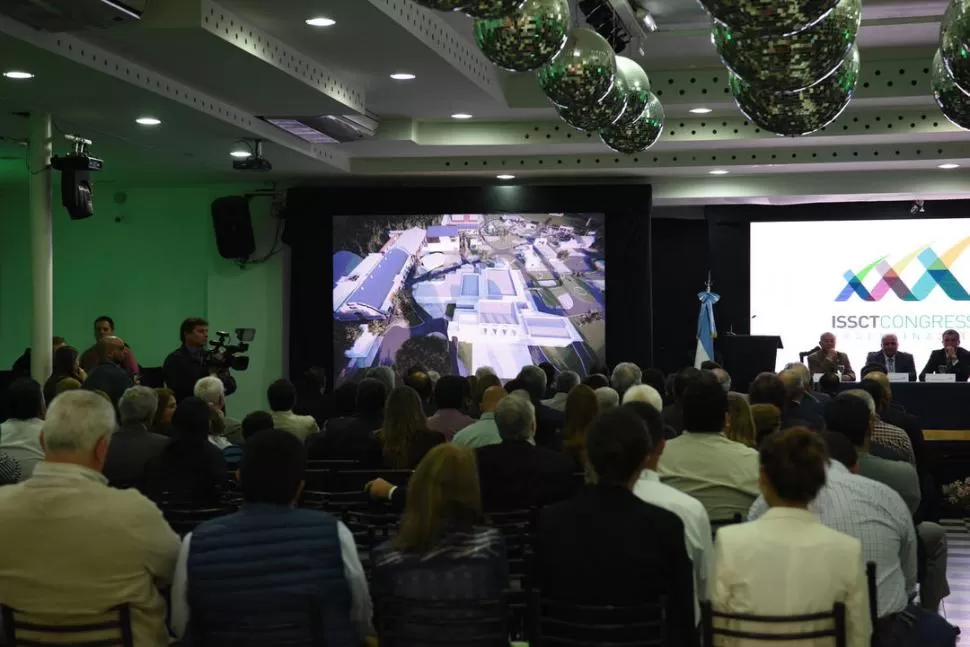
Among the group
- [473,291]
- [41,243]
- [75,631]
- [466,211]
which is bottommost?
[75,631]

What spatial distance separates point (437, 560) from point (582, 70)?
2500 millimetres

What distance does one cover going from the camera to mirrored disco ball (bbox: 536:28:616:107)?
204 inches

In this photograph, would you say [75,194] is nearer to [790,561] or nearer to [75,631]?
[75,631]

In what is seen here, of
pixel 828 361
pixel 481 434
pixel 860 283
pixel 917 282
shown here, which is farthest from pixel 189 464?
pixel 917 282

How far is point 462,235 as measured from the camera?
A: 14.5 meters

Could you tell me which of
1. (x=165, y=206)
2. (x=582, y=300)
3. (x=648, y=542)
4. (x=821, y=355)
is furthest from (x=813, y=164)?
(x=648, y=542)

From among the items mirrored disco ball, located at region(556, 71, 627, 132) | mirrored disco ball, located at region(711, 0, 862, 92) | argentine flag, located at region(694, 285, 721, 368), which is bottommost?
argentine flag, located at region(694, 285, 721, 368)

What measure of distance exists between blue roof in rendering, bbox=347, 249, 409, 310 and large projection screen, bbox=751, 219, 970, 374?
4.84 m

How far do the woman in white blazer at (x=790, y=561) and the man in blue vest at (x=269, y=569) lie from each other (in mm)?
1007

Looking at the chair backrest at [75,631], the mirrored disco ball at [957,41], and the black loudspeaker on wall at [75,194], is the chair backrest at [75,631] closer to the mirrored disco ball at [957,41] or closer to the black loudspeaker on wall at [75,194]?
the mirrored disco ball at [957,41]

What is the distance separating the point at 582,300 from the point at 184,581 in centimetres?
1122

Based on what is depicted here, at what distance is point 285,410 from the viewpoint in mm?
7648

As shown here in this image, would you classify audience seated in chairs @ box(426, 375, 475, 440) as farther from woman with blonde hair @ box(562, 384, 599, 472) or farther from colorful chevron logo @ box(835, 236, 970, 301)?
colorful chevron logo @ box(835, 236, 970, 301)

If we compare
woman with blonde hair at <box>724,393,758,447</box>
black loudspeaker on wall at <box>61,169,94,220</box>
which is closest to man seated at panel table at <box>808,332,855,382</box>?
black loudspeaker on wall at <box>61,169,94,220</box>
